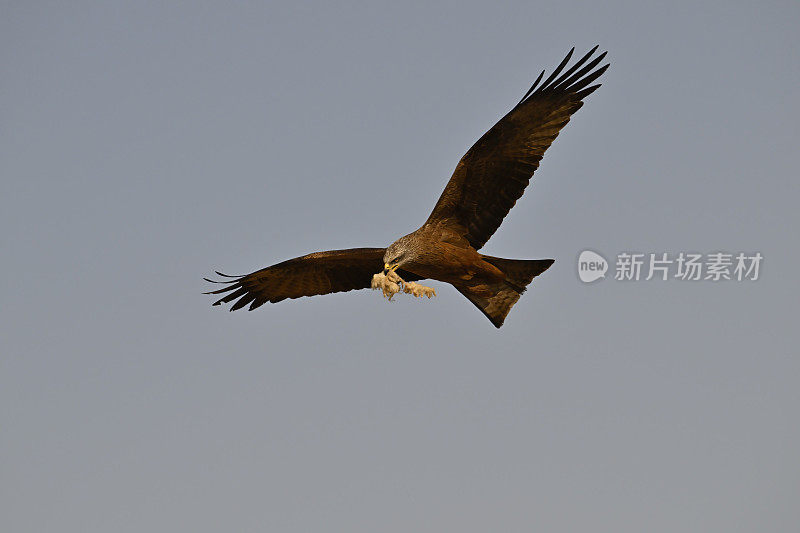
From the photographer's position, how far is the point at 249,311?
12.2m

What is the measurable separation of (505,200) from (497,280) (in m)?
0.79

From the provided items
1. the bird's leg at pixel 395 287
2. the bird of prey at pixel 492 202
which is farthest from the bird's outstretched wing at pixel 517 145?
the bird's leg at pixel 395 287

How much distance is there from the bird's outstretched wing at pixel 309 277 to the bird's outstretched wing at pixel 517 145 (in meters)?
1.19

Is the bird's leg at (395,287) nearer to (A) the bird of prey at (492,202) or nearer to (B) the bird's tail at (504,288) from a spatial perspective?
(A) the bird of prey at (492,202)

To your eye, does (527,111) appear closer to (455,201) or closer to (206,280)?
(455,201)

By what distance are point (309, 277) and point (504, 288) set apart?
2.27 m

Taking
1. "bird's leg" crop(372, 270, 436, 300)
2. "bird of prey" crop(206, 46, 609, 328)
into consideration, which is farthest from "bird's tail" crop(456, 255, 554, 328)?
"bird's leg" crop(372, 270, 436, 300)

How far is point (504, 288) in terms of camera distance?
10.9 m

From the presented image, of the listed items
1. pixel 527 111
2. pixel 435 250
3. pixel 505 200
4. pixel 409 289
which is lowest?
pixel 409 289

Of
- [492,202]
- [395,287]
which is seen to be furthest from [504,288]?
[395,287]

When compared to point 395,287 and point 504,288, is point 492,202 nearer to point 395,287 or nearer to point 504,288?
point 504,288

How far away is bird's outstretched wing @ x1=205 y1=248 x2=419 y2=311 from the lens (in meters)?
11.4

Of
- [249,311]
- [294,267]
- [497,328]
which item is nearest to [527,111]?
[497,328]

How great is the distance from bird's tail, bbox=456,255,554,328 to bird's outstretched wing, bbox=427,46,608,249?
646 mm
